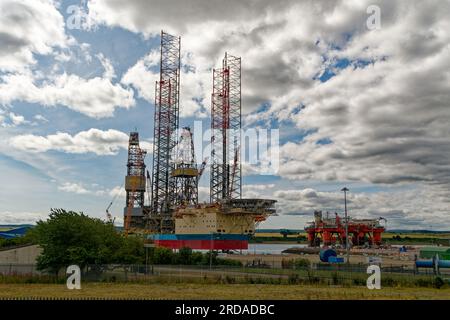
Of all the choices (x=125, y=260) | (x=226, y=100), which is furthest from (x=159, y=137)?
(x=125, y=260)

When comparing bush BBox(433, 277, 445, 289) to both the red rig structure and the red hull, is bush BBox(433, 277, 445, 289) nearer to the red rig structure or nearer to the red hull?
the red hull

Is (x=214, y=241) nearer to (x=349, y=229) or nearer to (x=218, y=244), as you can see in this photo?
(x=218, y=244)

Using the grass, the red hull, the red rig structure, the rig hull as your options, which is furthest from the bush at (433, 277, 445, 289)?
the red rig structure

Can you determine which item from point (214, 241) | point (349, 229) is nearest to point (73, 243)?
point (214, 241)

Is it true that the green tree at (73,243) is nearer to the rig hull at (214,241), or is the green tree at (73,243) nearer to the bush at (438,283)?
the bush at (438,283)

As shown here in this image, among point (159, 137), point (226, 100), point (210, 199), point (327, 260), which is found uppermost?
point (226, 100)

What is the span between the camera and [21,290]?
3116 centimetres

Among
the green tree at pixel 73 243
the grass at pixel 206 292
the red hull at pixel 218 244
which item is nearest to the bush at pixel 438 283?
the grass at pixel 206 292

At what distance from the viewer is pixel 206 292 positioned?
1200 inches

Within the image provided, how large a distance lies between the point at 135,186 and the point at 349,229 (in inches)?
2990

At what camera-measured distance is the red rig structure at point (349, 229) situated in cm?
15100

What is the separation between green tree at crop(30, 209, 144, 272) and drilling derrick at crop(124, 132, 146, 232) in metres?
108
